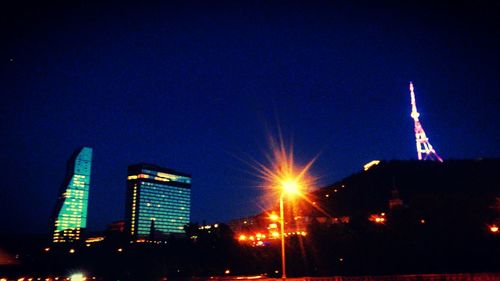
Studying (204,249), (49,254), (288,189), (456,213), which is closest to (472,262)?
(456,213)

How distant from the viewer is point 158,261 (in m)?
90.0

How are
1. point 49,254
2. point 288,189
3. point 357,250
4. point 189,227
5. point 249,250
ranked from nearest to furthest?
point 288,189, point 357,250, point 249,250, point 189,227, point 49,254

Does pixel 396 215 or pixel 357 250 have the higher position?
pixel 396 215

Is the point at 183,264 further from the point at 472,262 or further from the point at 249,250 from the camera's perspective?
the point at 472,262

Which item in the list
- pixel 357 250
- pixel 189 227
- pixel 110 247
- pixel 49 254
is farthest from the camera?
pixel 49 254

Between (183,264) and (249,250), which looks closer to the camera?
(249,250)

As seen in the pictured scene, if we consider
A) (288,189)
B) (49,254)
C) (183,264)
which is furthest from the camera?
(49,254)

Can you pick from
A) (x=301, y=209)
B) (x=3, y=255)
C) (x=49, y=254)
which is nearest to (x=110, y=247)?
(x=49, y=254)

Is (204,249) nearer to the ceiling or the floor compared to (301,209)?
nearer to the floor

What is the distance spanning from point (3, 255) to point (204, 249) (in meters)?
77.8

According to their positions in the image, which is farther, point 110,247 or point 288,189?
point 110,247

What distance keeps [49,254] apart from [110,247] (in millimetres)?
24918

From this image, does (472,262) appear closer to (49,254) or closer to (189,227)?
(189,227)

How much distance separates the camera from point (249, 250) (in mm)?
77938
